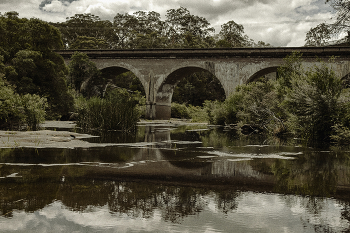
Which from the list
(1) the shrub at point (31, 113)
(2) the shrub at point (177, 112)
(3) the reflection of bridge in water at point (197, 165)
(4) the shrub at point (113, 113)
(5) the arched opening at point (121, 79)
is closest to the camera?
(3) the reflection of bridge in water at point (197, 165)

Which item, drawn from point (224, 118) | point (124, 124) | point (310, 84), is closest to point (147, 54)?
point (224, 118)

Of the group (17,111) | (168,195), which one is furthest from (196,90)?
(168,195)

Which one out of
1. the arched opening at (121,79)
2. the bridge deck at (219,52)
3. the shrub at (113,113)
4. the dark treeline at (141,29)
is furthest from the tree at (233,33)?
the shrub at (113,113)

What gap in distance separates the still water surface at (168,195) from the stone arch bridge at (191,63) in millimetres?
20290

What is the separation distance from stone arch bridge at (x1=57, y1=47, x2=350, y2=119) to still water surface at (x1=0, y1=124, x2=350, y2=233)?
20290 mm

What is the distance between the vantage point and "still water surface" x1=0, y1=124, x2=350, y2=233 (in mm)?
2678

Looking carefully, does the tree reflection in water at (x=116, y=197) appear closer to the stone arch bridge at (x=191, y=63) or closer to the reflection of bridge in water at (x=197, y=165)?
the reflection of bridge in water at (x=197, y=165)

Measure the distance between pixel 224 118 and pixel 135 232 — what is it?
770 inches

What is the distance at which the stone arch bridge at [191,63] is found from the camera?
24.5 metres

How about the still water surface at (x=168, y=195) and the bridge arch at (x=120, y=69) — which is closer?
the still water surface at (x=168, y=195)

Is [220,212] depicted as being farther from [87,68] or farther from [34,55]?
[87,68]

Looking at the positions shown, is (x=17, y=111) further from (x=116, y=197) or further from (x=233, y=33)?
(x=233, y=33)

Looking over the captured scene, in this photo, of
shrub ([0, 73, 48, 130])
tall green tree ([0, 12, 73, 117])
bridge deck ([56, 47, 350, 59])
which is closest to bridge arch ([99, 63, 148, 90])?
bridge deck ([56, 47, 350, 59])

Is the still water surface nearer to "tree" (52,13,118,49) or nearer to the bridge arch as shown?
the bridge arch
